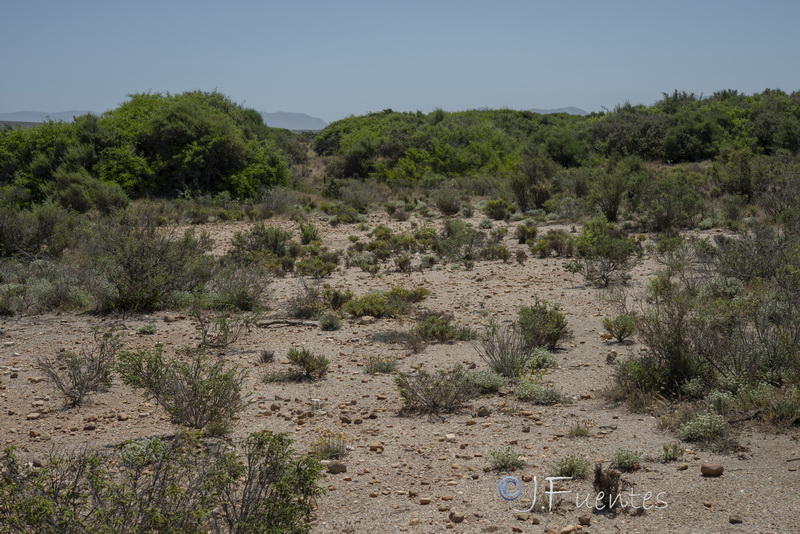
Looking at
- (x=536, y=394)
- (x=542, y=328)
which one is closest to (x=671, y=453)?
(x=536, y=394)

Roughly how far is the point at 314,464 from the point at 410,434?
2.07m

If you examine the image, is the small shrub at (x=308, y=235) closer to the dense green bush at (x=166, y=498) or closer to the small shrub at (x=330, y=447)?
the small shrub at (x=330, y=447)

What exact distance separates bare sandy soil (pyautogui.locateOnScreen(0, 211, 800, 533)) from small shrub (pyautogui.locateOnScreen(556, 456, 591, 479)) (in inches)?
3.0

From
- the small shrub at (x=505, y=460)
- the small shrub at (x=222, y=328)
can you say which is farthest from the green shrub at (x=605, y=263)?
the small shrub at (x=505, y=460)

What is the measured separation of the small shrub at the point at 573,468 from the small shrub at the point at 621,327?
3.84 metres

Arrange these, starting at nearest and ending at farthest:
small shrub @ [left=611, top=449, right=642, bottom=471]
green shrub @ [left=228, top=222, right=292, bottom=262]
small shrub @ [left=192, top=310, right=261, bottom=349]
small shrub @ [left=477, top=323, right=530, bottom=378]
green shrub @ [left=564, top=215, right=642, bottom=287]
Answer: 1. small shrub @ [left=611, top=449, right=642, bottom=471]
2. small shrub @ [left=477, top=323, right=530, bottom=378]
3. small shrub @ [left=192, top=310, right=261, bottom=349]
4. green shrub @ [left=564, top=215, right=642, bottom=287]
5. green shrub @ [left=228, top=222, right=292, bottom=262]

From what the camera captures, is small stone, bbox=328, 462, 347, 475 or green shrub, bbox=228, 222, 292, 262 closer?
small stone, bbox=328, 462, 347, 475

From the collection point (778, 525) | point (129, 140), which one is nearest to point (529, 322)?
point (778, 525)

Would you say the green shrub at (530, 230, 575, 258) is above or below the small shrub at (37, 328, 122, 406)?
above

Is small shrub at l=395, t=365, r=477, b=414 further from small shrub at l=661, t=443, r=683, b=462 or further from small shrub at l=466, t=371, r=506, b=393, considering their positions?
small shrub at l=661, t=443, r=683, b=462

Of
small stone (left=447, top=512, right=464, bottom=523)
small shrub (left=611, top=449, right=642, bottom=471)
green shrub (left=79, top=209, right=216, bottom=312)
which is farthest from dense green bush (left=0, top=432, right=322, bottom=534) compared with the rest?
green shrub (left=79, top=209, right=216, bottom=312)

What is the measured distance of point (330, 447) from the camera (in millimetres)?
5699

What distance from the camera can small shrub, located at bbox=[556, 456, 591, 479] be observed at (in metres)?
5.00

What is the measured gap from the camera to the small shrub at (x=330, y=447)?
5.64 meters
